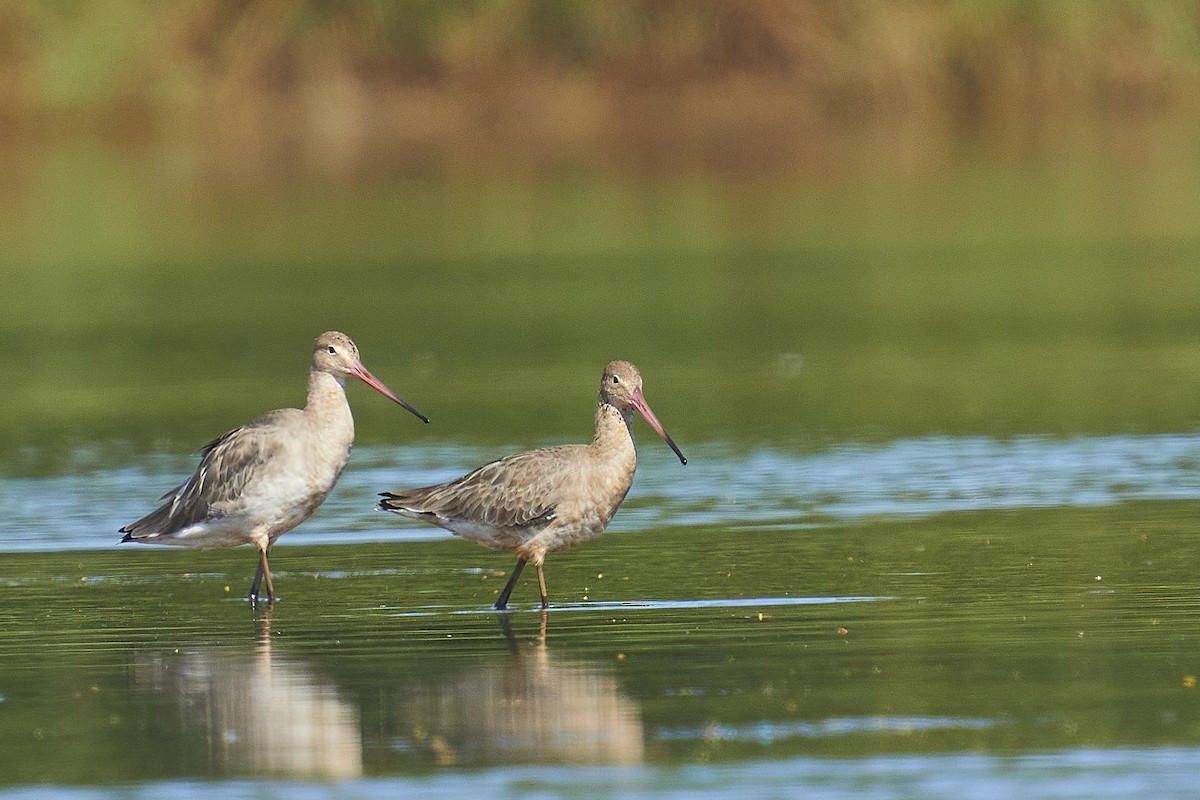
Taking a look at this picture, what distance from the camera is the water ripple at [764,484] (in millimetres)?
12758

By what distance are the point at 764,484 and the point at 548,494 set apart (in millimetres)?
3316

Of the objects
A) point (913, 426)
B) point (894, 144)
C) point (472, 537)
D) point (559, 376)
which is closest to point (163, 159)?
point (894, 144)

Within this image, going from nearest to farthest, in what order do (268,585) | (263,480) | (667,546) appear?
1. (268,585)
2. (263,480)
3. (667,546)

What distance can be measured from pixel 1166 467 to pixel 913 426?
2.31 m

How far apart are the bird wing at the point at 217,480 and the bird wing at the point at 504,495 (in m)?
0.61

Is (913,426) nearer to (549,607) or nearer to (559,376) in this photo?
(559,376)

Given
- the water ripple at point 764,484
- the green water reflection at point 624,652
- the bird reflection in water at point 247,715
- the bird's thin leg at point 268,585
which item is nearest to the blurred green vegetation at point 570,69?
the water ripple at point 764,484

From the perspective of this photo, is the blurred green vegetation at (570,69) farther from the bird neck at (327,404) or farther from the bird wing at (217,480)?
the bird wing at (217,480)

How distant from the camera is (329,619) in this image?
34.0 ft

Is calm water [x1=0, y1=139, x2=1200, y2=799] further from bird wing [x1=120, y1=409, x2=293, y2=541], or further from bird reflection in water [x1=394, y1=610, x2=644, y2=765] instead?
bird wing [x1=120, y1=409, x2=293, y2=541]

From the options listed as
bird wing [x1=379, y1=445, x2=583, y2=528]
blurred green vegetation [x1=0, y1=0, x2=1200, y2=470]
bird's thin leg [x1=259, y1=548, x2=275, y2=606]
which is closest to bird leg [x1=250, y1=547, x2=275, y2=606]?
bird's thin leg [x1=259, y1=548, x2=275, y2=606]

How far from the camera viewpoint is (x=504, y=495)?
10.7 m

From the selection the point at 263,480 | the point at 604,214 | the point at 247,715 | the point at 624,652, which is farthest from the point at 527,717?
the point at 604,214

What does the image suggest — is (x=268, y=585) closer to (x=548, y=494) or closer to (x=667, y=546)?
(x=548, y=494)
